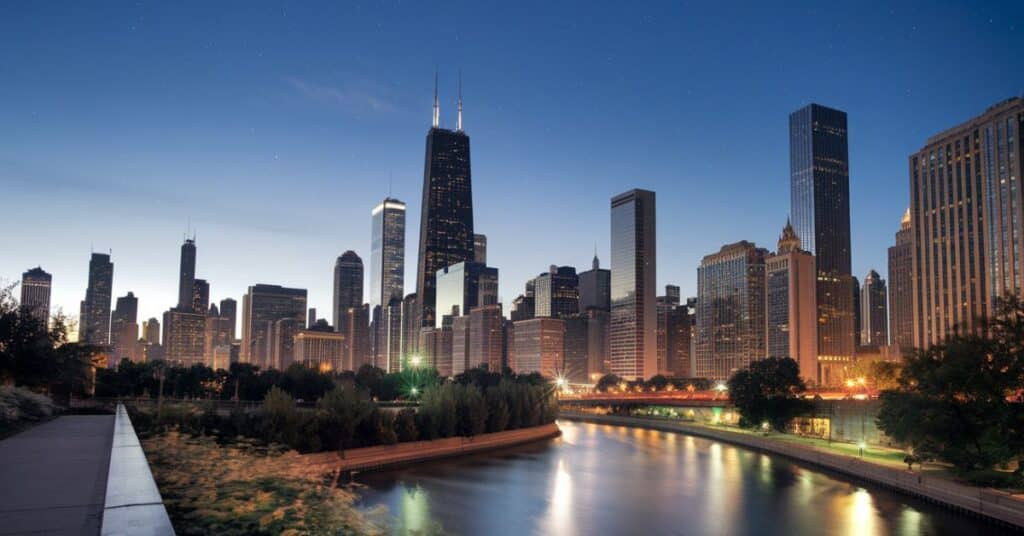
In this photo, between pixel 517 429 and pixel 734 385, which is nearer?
pixel 517 429

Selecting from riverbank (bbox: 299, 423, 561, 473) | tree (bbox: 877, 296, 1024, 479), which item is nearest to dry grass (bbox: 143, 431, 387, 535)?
riverbank (bbox: 299, 423, 561, 473)

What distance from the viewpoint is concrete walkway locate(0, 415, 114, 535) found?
966 centimetres

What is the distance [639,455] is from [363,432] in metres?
30.6

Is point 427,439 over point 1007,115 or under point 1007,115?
under

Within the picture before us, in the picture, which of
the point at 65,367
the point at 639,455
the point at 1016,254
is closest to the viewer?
the point at 65,367

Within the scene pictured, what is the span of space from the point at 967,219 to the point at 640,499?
454 feet

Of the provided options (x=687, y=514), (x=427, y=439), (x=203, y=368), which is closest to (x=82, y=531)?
(x=687, y=514)

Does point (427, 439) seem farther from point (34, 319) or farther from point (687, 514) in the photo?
point (34, 319)

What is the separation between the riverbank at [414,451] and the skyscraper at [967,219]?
9727 centimetres

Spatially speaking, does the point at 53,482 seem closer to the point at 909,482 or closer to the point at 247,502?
the point at 247,502

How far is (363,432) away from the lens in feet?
192

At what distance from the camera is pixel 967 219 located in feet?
507

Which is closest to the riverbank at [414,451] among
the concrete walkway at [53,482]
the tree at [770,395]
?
the concrete walkway at [53,482]

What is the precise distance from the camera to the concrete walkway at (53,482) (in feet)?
31.7
